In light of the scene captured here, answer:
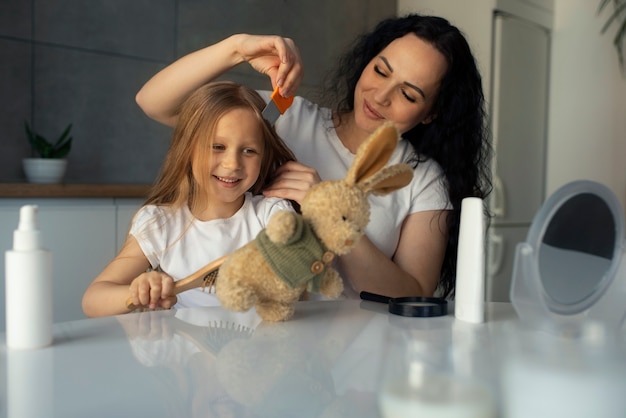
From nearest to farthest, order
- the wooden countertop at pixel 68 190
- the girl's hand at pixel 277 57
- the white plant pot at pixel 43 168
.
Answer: the girl's hand at pixel 277 57
the wooden countertop at pixel 68 190
the white plant pot at pixel 43 168

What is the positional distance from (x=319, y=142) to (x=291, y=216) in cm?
72

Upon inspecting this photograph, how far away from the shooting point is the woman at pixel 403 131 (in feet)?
3.92

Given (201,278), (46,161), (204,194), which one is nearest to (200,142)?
(204,194)

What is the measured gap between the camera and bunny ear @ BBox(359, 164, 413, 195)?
0.73 metres

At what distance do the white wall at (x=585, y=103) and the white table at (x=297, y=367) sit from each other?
2.64 metres

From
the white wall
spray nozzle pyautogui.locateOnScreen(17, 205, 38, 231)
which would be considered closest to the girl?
spray nozzle pyautogui.locateOnScreen(17, 205, 38, 231)

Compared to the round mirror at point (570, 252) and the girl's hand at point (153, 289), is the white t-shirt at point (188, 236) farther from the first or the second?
the round mirror at point (570, 252)

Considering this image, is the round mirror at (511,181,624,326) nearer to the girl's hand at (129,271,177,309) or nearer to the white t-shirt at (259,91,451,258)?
the girl's hand at (129,271,177,309)

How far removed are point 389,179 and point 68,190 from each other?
1.48 meters

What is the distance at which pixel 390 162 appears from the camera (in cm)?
137

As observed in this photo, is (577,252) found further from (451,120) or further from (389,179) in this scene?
(451,120)

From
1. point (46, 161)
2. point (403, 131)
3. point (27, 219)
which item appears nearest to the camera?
point (27, 219)

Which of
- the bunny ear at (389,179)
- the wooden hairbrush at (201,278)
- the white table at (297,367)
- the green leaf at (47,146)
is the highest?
the green leaf at (47,146)

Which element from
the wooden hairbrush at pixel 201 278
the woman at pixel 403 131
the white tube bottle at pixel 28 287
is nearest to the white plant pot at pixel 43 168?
the woman at pixel 403 131
